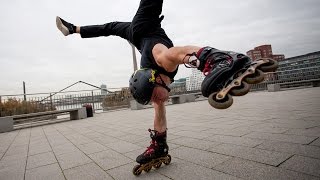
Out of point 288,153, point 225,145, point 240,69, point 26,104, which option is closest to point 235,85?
point 240,69

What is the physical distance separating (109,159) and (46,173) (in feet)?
2.42

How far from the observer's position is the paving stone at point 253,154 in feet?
7.20

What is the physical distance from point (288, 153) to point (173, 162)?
120 centimetres

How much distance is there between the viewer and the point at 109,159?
9.68 feet

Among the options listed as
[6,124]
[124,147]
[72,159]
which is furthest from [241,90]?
[6,124]

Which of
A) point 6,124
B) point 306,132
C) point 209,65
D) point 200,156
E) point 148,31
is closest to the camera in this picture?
point 209,65

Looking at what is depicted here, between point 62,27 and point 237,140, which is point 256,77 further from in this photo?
point 62,27

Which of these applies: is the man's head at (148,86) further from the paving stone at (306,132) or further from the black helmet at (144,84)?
the paving stone at (306,132)

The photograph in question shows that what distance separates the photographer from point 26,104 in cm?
1192

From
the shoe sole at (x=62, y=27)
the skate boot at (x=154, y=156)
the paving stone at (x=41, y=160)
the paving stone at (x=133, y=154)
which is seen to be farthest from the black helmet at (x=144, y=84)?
the paving stone at (x=41, y=160)

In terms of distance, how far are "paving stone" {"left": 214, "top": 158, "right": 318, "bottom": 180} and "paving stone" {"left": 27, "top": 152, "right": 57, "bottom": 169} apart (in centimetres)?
241

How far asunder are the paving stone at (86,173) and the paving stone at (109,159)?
0.09 m

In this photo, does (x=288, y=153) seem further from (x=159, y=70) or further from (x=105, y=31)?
(x=105, y=31)

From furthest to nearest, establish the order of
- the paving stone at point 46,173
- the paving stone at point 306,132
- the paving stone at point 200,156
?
the paving stone at point 306,132 → the paving stone at point 46,173 → the paving stone at point 200,156
